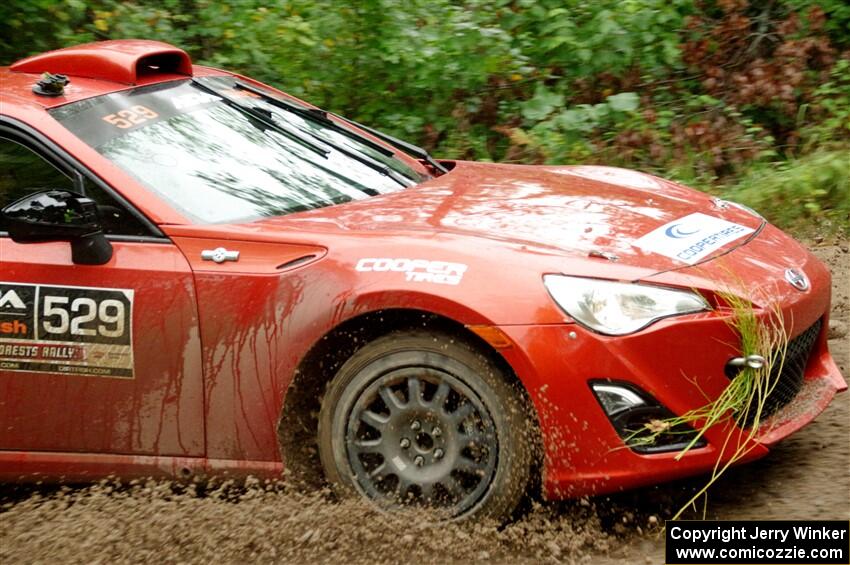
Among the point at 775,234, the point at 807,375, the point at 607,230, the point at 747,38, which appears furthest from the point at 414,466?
the point at 747,38

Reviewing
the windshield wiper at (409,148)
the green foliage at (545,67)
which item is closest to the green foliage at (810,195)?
the green foliage at (545,67)

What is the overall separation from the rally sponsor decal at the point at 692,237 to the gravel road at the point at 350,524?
2.61ft

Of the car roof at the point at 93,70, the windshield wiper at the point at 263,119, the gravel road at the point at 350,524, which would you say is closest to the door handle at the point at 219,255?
the gravel road at the point at 350,524

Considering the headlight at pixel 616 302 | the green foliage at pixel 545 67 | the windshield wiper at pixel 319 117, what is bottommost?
the green foliage at pixel 545 67

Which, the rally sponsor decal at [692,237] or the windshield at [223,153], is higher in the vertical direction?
the rally sponsor decal at [692,237]

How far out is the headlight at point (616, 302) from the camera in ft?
11.5

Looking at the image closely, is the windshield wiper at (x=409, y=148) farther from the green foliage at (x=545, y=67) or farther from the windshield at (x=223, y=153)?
the green foliage at (x=545, y=67)

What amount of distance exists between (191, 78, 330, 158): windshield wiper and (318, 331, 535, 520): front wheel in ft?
4.38

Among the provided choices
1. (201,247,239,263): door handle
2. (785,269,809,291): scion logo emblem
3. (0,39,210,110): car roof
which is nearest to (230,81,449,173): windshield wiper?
(0,39,210,110): car roof

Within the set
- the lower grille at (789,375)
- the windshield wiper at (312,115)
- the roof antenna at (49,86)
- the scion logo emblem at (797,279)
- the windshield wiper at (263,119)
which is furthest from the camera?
the windshield wiper at (312,115)

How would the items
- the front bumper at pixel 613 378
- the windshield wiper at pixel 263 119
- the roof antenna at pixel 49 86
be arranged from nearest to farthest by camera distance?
1. the front bumper at pixel 613 378
2. the roof antenna at pixel 49 86
3. the windshield wiper at pixel 263 119

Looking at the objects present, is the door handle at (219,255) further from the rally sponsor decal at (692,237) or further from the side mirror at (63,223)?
the rally sponsor decal at (692,237)

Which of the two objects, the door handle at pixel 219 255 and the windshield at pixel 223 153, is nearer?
the door handle at pixel 219 255

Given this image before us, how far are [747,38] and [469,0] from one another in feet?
7.14
